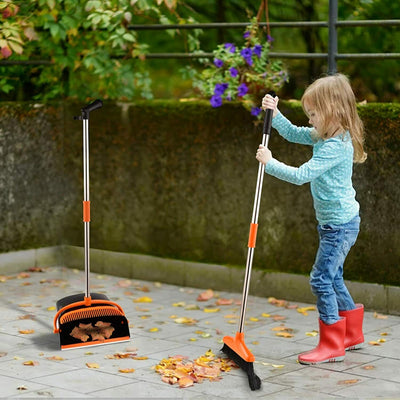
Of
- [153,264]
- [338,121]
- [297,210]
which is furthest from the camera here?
[153,264]

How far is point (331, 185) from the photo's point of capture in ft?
17.9

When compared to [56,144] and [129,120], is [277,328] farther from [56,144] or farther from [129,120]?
[56,144]

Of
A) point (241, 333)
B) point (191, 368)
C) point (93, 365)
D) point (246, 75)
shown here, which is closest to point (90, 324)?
point (93, 365)

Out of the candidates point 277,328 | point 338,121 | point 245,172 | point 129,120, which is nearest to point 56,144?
point 129,120

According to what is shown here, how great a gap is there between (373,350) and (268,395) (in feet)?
3.92

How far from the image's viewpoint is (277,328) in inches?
252

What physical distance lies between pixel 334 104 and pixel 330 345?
1449mm

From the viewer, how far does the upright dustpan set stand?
19.2 ft

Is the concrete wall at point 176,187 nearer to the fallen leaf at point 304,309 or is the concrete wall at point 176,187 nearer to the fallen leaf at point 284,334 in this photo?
the fallen leaf at point 304,309

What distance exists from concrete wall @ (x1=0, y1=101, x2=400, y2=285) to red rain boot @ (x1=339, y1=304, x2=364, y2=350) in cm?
103

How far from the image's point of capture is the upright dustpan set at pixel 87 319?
19.2ft

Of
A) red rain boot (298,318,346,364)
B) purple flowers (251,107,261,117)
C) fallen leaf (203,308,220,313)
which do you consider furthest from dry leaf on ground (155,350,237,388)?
purple flowers (251,107,261,117)

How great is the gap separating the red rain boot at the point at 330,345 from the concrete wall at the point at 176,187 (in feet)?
4.37

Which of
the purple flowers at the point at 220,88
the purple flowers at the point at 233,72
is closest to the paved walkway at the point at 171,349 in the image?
the purple flowers at the point at 220,88
